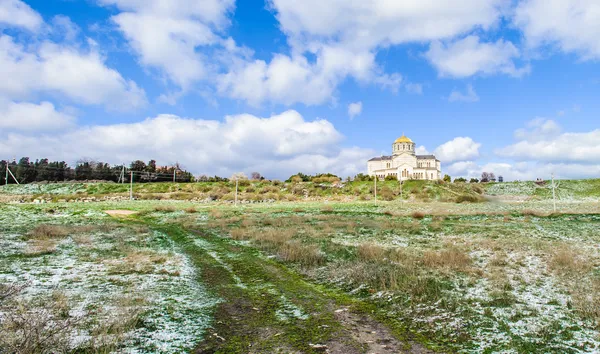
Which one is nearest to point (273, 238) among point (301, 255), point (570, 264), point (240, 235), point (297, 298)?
point (240, 235)

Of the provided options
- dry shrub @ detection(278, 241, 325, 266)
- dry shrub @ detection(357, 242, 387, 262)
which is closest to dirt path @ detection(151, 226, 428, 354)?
dry shrub @ detection(278, 241, 325, 266)

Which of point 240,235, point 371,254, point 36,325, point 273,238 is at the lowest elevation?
point 240,235

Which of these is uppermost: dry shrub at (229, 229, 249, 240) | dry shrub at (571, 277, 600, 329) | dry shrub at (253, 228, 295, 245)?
dry shrub at (571, 277, 600, 329)

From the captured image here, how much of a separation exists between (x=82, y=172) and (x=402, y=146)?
120934mm

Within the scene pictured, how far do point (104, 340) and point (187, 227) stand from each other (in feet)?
69.3

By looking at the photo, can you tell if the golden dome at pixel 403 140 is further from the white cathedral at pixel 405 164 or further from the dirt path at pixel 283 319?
the dirt path at pixel 283 319

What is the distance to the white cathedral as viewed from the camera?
419 feet

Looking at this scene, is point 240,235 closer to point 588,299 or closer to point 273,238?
point 273,238

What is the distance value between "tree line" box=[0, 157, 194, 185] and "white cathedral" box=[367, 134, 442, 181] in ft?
239

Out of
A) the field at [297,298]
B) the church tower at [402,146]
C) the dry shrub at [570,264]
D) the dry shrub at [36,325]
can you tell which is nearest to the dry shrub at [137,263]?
the field at [297,298]

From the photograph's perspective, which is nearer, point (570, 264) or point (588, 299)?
point (588, 299)

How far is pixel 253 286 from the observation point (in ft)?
32.2

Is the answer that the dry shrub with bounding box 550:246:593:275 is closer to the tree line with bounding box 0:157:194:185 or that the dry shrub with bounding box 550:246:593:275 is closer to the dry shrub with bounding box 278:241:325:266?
the dry shrub with bounding box 278:241:325:266

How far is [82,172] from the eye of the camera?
120 metres
